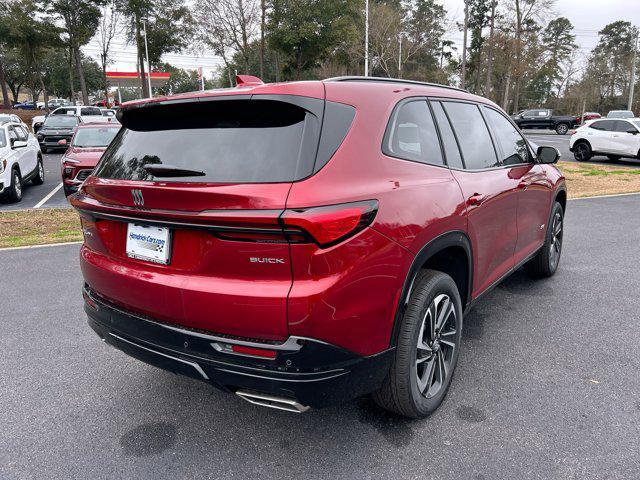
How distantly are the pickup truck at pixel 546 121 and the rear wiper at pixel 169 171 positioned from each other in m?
38.1

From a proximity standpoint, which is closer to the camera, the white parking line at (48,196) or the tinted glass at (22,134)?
the white parking line at (48,196)

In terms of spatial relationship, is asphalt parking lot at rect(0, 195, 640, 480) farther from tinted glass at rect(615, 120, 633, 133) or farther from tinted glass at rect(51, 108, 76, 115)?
tinted glass at rect(51, 108, 76, 115)

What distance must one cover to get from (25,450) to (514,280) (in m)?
4.41

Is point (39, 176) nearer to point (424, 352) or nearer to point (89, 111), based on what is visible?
point (89, 111)

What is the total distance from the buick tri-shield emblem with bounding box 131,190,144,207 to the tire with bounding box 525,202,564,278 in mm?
3845

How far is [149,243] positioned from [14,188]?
9.38 meters

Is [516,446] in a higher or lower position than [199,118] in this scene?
lower

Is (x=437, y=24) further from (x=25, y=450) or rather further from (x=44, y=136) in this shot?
(x=25, y=450)

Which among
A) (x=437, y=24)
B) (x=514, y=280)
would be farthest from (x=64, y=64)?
(x=514, y=280)

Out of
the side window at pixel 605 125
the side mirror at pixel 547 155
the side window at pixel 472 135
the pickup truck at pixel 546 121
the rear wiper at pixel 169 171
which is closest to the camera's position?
the rear wiper at pixel 169 171

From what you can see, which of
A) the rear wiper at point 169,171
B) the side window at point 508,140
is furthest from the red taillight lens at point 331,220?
the side window at point 508,140

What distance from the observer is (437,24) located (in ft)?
154

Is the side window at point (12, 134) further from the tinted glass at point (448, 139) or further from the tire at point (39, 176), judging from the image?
the tinted glass at point (448, 139)

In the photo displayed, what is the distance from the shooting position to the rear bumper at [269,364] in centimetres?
198
